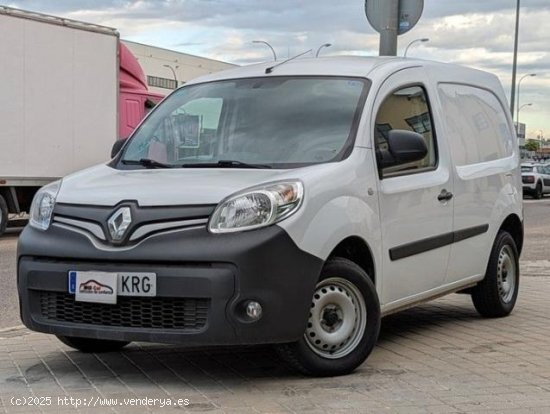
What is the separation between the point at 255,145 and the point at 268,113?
11.9 inches

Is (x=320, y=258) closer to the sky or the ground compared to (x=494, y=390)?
closer to the sky

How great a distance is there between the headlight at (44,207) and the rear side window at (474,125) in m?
2.83

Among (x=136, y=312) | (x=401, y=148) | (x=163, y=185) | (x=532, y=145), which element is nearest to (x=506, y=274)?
(x=401, y=148)

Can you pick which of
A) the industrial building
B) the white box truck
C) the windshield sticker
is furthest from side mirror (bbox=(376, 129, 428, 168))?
the industrial building

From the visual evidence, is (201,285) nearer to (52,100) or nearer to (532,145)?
(52,100)

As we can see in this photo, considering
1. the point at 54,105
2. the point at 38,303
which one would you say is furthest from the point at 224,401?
the point at 54,105

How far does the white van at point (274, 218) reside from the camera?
4547 millimetres

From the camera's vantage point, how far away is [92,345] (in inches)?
223

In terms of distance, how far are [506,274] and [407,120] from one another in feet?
6.52

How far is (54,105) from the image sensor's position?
49.3 feet

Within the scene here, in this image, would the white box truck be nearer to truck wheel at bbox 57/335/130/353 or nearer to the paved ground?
the paved ground

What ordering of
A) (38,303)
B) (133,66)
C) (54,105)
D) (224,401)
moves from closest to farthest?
(224,401) → (38,303) → (54,105) → (133,66)

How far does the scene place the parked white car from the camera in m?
35.4

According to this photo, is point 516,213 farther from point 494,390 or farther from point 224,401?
point 224,401
